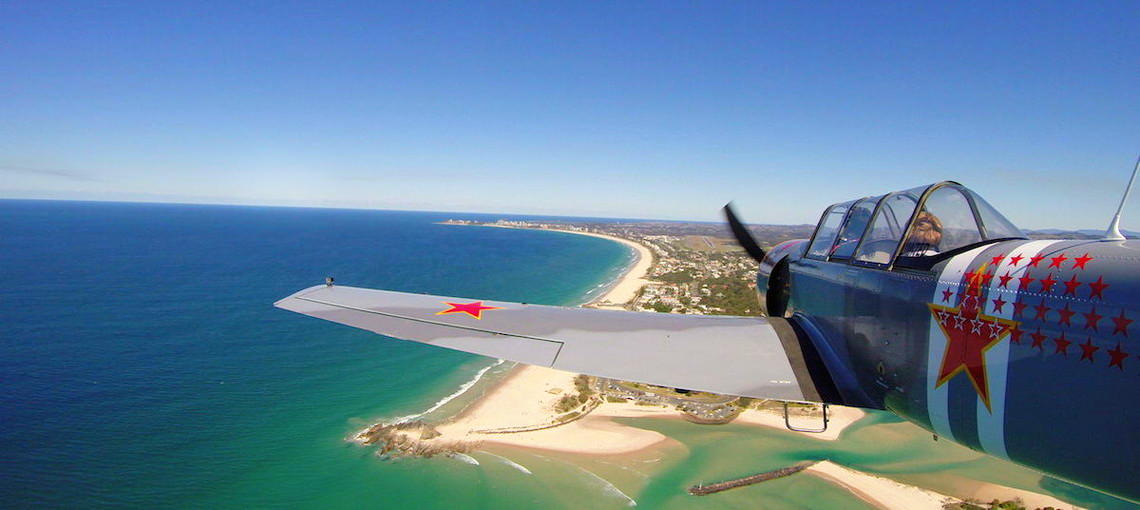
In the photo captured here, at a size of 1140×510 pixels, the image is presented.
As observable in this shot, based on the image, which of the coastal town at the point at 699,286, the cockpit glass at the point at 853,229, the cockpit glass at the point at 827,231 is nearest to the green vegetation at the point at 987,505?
the coastal town at the point at 699,286

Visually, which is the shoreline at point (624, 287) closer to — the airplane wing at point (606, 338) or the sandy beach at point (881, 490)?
the sandy beach at point (881, 490)

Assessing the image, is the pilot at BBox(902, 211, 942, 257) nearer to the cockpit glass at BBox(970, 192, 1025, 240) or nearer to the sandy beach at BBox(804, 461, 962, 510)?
the cockpit glass at BBox(970, 192, 1025, 240)

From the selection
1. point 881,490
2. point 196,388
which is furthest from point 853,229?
point 196,388

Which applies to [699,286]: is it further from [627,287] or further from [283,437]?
[283,437]

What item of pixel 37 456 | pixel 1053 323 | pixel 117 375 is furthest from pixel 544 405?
pixel 117 375

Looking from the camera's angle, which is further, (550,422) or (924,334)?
→ (550,422)
